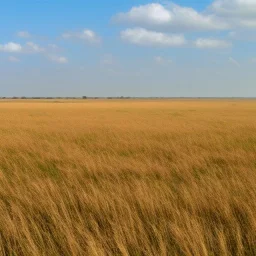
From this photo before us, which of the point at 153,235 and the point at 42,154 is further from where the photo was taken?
the point at 42,154

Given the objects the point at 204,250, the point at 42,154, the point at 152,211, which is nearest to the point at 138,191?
the point at 152,211

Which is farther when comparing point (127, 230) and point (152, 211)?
point (152, 211)

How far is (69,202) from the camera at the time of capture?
4.76 meters

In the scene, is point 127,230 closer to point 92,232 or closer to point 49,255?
point 92,232

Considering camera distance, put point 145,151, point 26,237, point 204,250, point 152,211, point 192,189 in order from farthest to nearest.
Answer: point 145,151, point 192,189, point 152,211, point 26,237, point 204,250

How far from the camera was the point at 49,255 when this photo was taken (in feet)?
10.7

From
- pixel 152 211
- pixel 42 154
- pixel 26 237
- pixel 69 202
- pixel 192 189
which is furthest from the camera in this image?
pixel 42 154

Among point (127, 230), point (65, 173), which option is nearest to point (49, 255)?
point (127, 230)

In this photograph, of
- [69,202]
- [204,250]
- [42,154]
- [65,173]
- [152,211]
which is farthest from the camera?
[42,154]

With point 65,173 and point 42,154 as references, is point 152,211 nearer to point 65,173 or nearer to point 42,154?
point 65,173

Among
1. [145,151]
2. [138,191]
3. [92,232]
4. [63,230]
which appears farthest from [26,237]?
[145,151]

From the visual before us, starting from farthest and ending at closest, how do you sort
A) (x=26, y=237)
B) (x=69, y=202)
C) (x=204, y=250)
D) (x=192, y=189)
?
(x=192, y=189)
(x=69, y=202)
(x=26, y=237)
(x=204, y=250)

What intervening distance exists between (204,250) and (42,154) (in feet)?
23.5

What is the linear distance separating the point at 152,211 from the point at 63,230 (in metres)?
1.24
